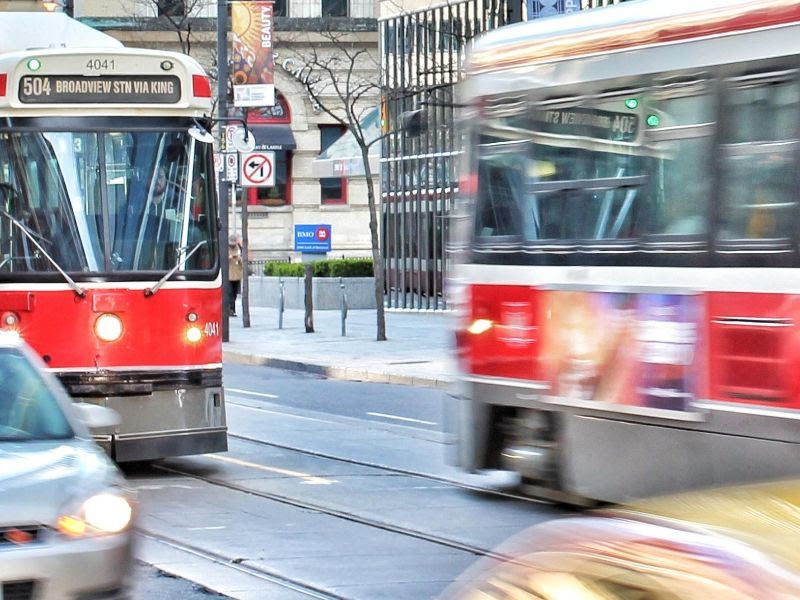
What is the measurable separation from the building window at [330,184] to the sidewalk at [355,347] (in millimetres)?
18190

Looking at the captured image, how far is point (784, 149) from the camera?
830 centimetres

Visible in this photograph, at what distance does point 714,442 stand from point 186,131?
17.7 ft

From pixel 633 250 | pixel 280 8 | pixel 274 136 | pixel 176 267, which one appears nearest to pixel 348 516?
pixel 633 250

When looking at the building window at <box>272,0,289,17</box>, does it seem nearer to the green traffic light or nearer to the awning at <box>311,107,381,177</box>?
the awning at <box>311,107,381,177</box>

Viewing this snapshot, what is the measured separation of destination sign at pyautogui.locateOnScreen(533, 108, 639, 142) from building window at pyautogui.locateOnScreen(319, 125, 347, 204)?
44.5 meters

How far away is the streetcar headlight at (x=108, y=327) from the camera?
11.9m

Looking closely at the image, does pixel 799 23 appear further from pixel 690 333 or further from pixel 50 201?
pixel 50 201

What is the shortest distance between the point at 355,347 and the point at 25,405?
62.3 feet

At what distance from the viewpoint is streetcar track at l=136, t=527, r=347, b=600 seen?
7989 mm

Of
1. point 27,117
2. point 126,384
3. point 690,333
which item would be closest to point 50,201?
point 27,117

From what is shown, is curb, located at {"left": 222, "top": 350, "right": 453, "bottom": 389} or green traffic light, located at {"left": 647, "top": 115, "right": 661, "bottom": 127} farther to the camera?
curb, located at {"left": 222, "top": 350, "right": 453, "bottom": 389}

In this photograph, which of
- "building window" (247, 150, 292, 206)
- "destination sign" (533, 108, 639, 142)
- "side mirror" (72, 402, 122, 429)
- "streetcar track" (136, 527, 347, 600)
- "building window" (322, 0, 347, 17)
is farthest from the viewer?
"building window" (247, 150, 292, 206)

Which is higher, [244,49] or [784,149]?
[244,49]

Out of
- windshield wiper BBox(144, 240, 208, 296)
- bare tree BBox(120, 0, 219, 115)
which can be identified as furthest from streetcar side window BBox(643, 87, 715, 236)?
bare tree BBox(120, 0, 219, 115)
